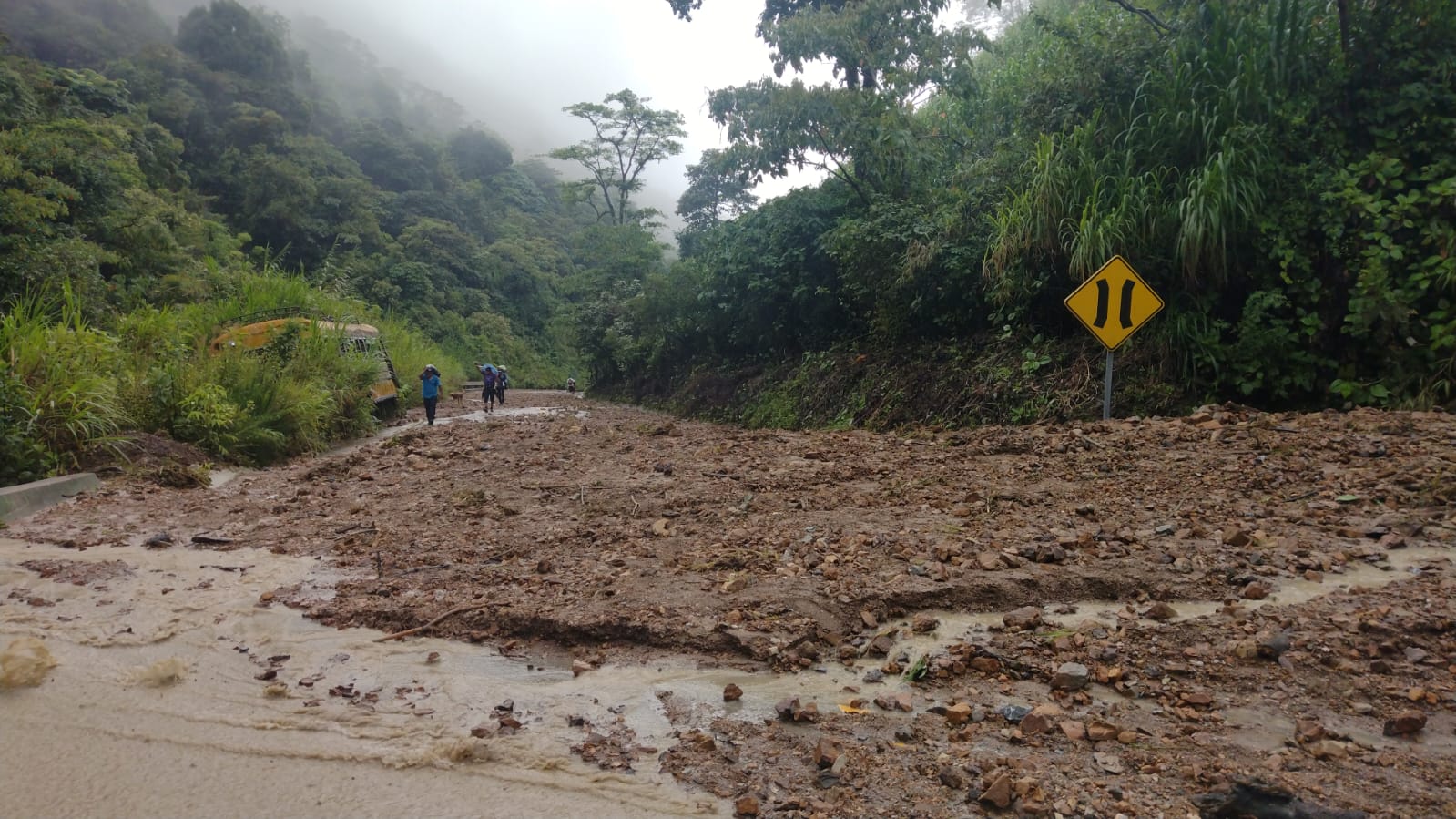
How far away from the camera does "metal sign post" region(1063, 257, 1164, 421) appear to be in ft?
24.2

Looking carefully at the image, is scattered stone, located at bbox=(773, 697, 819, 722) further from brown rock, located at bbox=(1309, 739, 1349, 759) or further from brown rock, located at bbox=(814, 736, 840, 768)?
brown rock, located at bbox=(1309, 739, 1349, 759)

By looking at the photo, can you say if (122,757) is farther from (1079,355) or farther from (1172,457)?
(1079,355)

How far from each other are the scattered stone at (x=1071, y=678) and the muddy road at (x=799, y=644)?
0.5 inches

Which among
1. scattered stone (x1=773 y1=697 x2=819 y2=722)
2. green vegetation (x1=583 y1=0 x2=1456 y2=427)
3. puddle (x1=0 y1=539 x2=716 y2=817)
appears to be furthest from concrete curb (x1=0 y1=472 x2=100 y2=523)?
green vegetation (x1=583 y1=0 x2=1456 y2=427)

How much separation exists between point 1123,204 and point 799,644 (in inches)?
280

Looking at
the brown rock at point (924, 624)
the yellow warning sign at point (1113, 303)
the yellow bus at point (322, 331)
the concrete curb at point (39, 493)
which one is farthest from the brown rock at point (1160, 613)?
the yellow bus at point (322, 331)

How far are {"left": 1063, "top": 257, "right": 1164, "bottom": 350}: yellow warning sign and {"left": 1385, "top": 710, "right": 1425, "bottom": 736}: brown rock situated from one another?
5.28 m

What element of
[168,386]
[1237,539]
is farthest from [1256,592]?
[168,386]

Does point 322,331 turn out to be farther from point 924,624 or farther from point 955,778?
point 955,778

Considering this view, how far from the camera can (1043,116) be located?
10367 millimetres

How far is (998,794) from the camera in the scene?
2.24 meters

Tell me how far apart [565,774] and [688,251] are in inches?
1099

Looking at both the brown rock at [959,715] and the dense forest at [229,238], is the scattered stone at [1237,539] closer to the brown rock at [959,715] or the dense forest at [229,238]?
the brown rock at [959,715]

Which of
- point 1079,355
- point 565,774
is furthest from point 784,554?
point 1079,355
